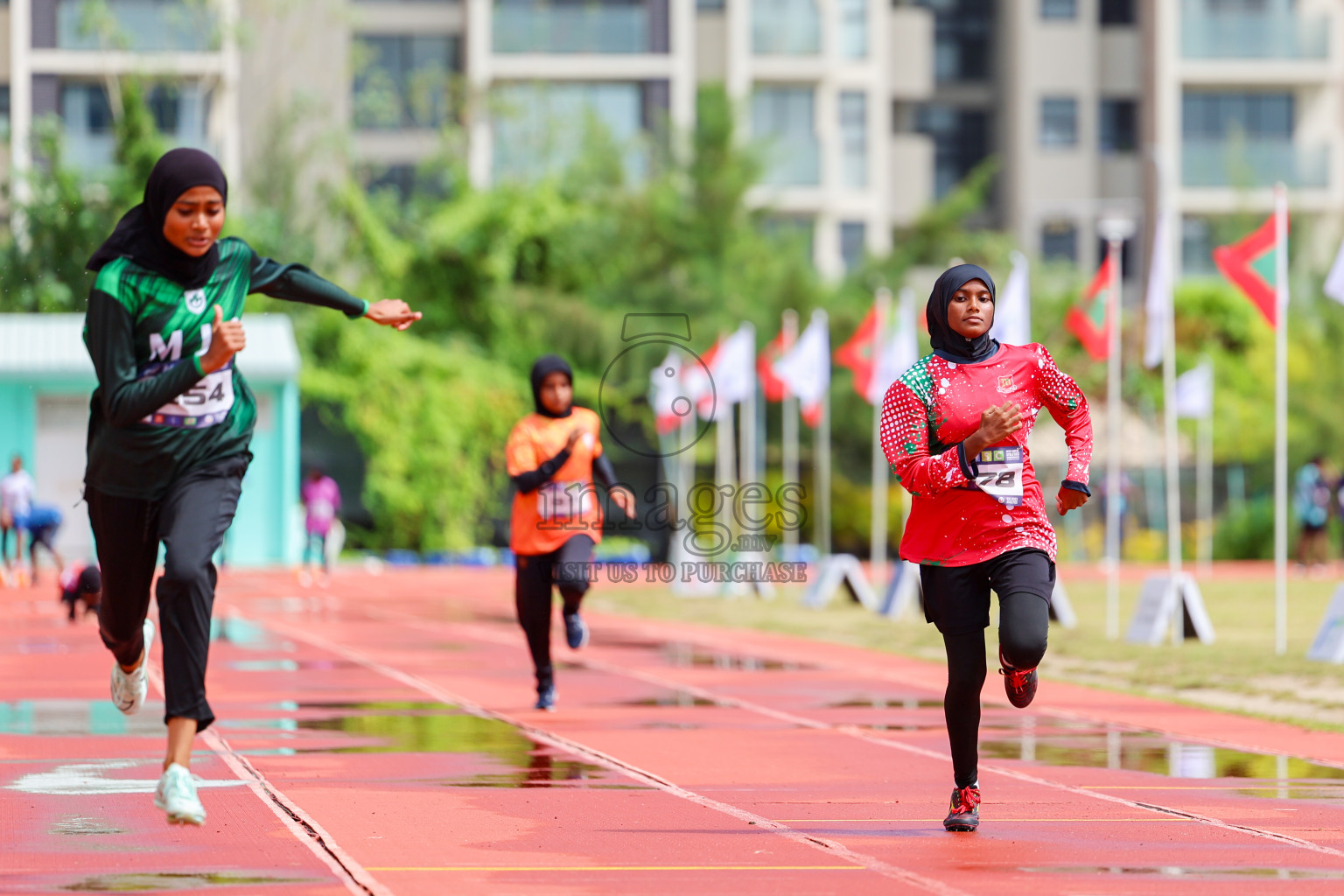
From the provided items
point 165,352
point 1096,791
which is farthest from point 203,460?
point 1096,791

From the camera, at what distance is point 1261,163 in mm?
55375

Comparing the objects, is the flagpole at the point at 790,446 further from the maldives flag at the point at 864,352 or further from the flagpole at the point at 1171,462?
the flagpole at the point at 1171,462

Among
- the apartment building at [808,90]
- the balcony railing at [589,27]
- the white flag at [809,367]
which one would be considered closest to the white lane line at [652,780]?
the white flag at [809,367]

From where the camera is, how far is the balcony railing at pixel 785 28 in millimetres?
54906

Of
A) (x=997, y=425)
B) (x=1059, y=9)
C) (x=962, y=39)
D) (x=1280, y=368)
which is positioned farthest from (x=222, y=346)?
(x=962, y=39)

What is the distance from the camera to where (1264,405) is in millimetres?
43469

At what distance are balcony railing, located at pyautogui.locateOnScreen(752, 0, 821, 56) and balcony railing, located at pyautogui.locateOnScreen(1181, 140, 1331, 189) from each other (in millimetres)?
10453

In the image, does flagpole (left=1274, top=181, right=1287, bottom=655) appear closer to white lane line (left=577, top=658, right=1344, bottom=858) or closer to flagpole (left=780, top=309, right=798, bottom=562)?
white lane line (left=577, top=658, right=1344, bottom=858)

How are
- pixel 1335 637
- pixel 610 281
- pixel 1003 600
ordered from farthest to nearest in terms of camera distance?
pixel 610 281 → pixel 1335 637 → pixel 1003 600

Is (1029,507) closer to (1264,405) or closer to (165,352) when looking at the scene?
(165,352)

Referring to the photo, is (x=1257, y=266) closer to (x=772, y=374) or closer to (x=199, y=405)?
(x=199, y=405)

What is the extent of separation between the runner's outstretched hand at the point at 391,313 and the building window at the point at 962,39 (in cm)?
5310

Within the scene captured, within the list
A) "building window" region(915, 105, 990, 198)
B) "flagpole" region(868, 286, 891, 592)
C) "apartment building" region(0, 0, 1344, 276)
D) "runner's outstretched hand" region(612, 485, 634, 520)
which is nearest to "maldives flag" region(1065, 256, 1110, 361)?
"flagpole" region(868, 286, 891, 592)

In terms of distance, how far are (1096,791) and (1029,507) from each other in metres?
1.96
